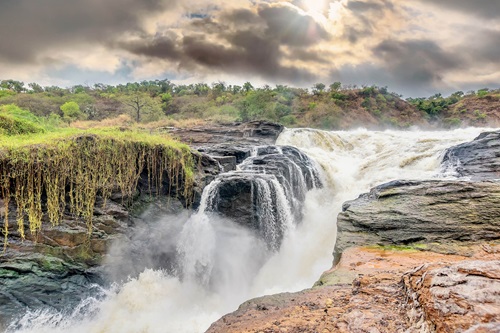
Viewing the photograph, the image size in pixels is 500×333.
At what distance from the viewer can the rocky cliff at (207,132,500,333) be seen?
6.94 feet

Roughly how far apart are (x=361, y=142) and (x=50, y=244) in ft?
63.9

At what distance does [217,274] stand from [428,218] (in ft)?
19.2

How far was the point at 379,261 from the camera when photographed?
16.7 feet

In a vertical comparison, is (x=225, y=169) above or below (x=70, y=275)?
above

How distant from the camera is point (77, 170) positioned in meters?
7.35

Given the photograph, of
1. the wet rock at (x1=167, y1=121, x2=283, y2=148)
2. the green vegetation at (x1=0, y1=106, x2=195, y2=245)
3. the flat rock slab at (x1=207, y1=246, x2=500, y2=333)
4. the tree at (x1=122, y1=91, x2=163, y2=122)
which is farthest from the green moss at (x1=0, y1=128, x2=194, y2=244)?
the tree at (x1=122, y1=91, x2=163, y2=122)

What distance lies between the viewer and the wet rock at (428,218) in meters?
5.86

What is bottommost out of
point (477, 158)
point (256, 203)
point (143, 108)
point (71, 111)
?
point (256, 203)

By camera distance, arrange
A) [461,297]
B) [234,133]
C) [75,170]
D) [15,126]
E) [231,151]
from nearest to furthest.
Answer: [461,297] → [75,170] → [15,126] → [231,151] → [234,133]

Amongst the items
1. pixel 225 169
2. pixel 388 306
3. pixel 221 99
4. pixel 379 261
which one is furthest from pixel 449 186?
pixel 221 99

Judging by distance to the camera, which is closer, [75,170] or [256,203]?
[75,170]

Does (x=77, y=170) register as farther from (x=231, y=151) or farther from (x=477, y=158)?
(x=477, y=158)

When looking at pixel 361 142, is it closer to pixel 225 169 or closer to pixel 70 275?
pixel 225 169

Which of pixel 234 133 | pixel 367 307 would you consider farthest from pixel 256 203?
pixel 234 133
